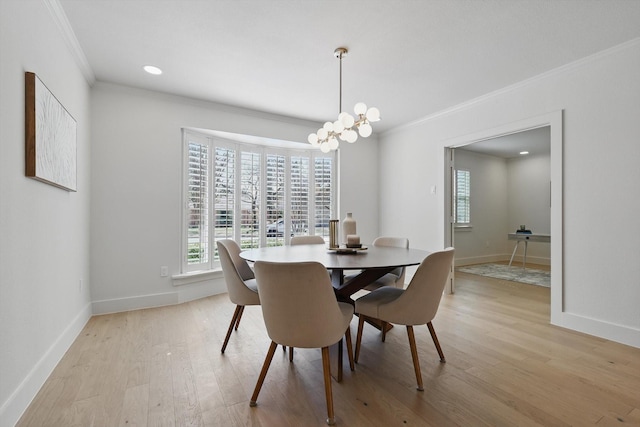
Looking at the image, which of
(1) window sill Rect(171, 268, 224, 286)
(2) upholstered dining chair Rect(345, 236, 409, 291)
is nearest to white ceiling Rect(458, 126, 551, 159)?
(2) upholstered dining chair Rect(345, 236, 409, 291)

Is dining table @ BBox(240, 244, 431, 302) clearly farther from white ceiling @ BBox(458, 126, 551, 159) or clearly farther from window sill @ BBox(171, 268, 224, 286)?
white ceiling @ BBox(458, 126, 551, 159)

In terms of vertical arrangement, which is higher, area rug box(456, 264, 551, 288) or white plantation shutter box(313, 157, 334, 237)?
white plantation shutter box(313, 157, 334, 237)

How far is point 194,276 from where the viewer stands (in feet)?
12.0

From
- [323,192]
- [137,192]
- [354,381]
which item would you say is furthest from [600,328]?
[137,192]

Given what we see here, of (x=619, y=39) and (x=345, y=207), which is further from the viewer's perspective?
(x=345, y=207)

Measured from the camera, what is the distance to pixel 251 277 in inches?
107

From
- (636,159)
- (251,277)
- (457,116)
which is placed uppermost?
(457,116)

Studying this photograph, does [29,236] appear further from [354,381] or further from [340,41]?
[340,41]

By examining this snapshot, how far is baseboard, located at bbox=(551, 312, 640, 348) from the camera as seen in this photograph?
2.44 m

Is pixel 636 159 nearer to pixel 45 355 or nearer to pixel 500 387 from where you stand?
pixel 500 387

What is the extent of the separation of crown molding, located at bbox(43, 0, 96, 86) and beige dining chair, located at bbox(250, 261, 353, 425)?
227 cm

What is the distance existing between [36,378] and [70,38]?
8.08 ft

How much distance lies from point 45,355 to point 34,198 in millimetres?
1008

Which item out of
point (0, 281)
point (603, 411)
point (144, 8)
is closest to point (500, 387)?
point (603, 411)
